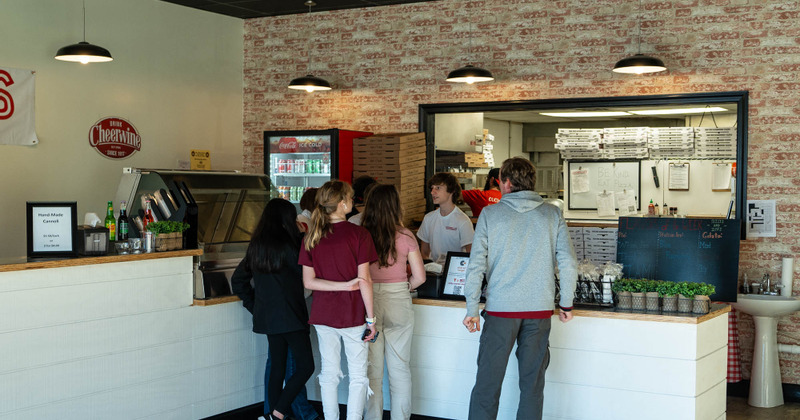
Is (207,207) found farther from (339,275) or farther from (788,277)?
(788,277)

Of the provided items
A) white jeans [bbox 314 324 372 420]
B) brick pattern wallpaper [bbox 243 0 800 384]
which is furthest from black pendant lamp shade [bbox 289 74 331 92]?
white jeans [bbox 314 324 372 420]

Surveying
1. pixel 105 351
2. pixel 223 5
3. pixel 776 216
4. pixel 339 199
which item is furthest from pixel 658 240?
pixel 223 5

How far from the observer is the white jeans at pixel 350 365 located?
4.79 metres

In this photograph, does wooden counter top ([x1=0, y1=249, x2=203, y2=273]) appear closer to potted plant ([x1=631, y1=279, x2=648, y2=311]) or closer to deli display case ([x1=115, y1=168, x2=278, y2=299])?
deli display case ([x1=115, y1=168, x2=278, y2=299])

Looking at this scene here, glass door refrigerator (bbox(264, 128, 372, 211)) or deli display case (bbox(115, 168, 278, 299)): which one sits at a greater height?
glass door refrigerator (bbox(264, 128, 372, 211))

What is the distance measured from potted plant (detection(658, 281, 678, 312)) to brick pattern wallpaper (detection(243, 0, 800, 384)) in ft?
8.28

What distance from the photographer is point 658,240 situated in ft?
20.1

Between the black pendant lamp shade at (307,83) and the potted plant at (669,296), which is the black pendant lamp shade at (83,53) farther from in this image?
the potted plant at (669,296)

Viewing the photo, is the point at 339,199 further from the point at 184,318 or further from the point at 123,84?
the point at 123,84

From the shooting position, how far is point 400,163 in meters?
8.18

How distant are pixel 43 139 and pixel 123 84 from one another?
1.09m

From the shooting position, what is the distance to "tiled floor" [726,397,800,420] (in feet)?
20.6

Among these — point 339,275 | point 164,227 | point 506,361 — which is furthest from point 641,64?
point 164,227

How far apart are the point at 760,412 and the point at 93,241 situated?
5.15m
